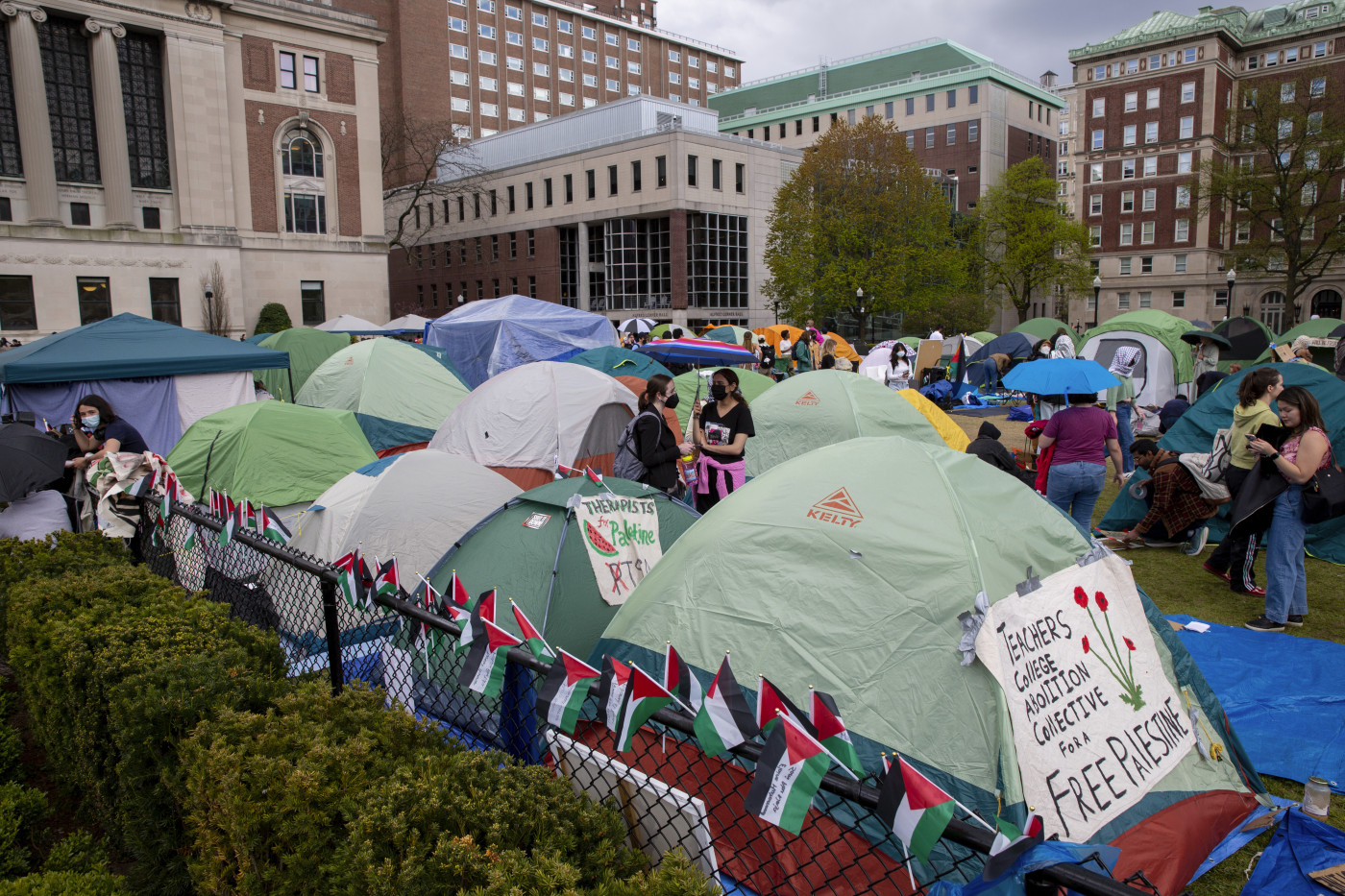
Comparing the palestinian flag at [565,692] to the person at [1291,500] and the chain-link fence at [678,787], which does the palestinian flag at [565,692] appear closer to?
the chain-link fence at [678,787]

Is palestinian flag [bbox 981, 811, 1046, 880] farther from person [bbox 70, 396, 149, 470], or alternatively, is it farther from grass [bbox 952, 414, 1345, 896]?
person [bbox 70, 396, 149, 470]

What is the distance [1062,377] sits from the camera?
8219 mm

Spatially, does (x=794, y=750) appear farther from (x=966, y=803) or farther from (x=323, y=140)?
(x=323, y=140)

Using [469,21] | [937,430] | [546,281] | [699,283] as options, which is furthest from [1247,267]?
[469,21]

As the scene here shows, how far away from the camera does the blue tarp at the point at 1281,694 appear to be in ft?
15.0

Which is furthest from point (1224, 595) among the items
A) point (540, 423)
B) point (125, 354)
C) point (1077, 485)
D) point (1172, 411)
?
point (125, 354)

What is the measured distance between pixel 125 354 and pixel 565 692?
13.1 m

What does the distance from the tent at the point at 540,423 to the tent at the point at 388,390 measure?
8.76 ft

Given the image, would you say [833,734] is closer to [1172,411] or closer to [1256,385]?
[1256,385]

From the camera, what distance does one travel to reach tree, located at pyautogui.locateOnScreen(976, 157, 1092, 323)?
175 feet

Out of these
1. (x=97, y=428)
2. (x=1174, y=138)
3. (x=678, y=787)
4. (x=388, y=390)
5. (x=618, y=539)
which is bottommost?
(x=618, y=539)

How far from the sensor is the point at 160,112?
3675cm

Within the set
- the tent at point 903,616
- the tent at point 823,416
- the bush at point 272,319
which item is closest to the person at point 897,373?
the tent at point 823,416

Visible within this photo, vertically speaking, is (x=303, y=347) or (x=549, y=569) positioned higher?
(x=303, y=347)
